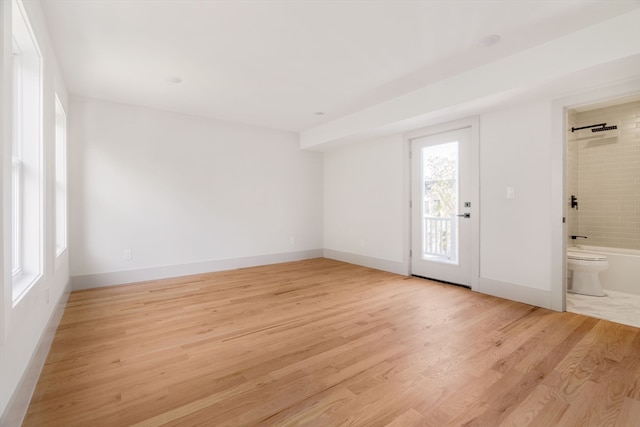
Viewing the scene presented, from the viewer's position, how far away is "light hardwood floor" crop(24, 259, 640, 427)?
59.7 inches

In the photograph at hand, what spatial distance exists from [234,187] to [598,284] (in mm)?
5182

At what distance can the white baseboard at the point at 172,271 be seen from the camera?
12.5ft

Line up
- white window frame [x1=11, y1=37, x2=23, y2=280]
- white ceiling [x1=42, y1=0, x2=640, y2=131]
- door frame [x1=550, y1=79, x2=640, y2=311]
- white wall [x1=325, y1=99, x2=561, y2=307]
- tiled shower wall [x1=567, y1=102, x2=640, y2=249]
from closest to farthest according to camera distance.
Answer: white window frame [x1=11, y1=37, x2=23, y2=280]
white ceiling [x1=42, y1=0, x2=640, y2=131]
door frame [x1=550, y1=79, x2=640, y2=311]
white wall [x1=325, y1=99, x2=561, y2=307]
tiled shower wall [x1=567, y1=102, x2=640, y2=249]

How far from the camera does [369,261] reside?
5.14 meters

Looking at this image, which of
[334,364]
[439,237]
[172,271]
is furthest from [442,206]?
[172,271]

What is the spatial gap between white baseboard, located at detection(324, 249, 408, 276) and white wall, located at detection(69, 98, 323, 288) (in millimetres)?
665

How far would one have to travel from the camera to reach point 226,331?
8.34 feet

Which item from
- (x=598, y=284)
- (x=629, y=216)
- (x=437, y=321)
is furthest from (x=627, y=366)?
(x=629, y=216)

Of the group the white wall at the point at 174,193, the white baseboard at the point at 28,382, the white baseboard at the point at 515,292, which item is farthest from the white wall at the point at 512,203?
the white baseboard at the point at 28,382

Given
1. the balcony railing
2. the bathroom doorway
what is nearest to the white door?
the balcony railing

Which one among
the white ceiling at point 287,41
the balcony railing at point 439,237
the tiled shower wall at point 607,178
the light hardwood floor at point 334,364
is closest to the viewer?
the light hardwood floor at point 334,364

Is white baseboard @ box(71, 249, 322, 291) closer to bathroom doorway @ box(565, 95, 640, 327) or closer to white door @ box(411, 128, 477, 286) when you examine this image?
white door @ box(411, 128, 477, 286)

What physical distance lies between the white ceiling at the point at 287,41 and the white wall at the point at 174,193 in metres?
0.63

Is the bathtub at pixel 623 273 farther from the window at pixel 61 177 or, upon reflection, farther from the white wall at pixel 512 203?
the window at pixel 61 177
